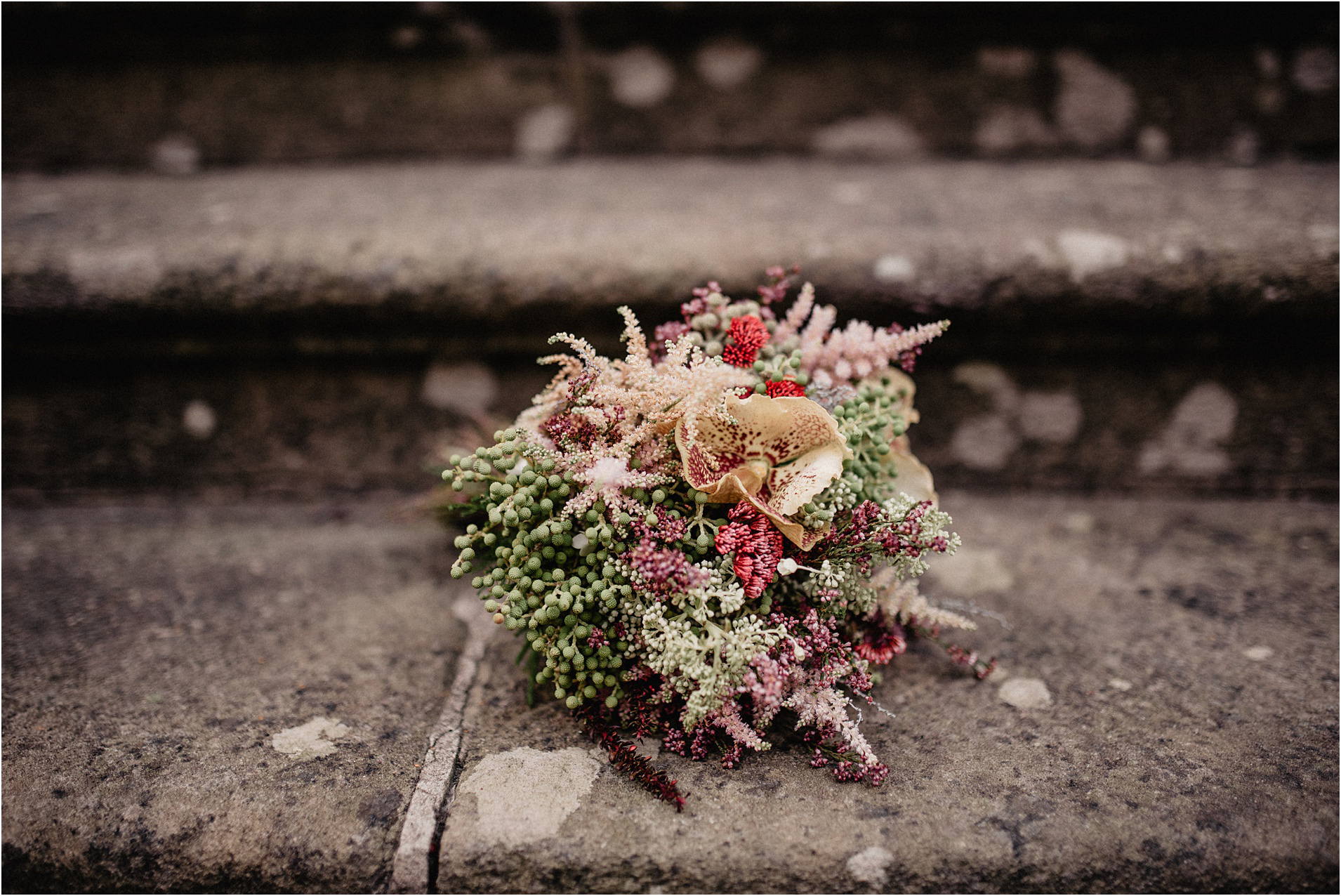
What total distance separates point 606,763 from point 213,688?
831 millimetres

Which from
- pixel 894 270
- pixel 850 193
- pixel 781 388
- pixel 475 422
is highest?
pixel 850 193

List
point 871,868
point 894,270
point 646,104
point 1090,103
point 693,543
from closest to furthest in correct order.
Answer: point 871,868 < point 693,543 < point 894,270 < point 1090,103 < point 646,104

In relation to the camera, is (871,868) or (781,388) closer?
(871,868)

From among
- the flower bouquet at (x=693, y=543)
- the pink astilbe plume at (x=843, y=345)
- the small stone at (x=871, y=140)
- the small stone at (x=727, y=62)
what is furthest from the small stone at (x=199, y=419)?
the small stone at (x=871, y=140)

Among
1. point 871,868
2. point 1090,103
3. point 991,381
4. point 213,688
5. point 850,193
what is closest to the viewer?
point 871,868

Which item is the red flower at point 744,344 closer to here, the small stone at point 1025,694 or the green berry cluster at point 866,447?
the green berry cluster at point 866,447

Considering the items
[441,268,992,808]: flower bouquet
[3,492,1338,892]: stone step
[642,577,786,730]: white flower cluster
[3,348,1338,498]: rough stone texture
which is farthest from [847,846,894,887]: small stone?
[3,348,1338,498]: rough stone texture

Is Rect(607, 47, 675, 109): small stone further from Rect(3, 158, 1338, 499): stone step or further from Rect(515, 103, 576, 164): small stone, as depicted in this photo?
Rect(3, 158, 1338, 499): stone step

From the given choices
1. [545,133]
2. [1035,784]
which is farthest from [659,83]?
[1035,784]

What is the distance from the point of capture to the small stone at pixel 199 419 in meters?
2.10

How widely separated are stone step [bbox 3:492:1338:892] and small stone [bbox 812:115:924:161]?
1344 millimetres

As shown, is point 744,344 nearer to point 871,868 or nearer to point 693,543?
point 693,543

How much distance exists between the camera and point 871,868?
106cm

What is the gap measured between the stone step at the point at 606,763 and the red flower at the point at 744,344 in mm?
674
